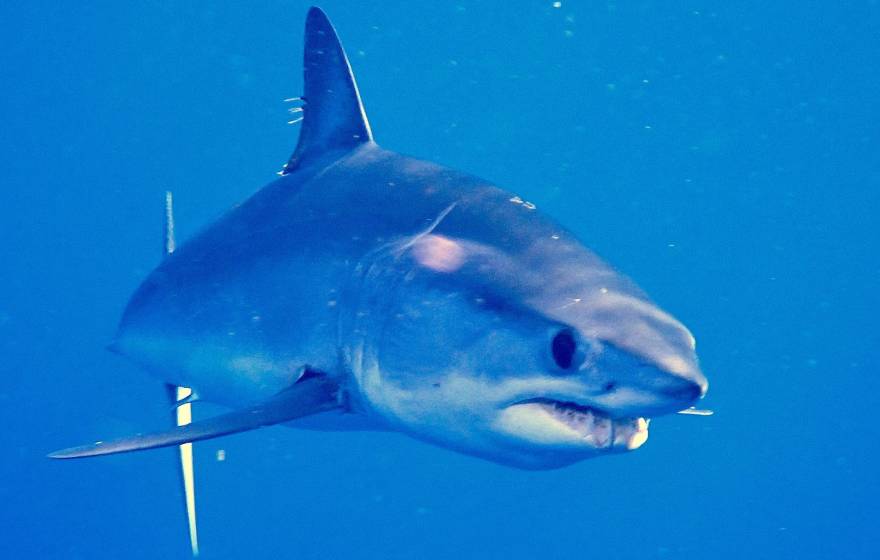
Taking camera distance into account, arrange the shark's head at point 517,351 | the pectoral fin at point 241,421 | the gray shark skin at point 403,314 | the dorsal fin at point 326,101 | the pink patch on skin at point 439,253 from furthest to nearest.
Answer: the dorsal fin at point 326,101 < the pink patch on skin at point 439,253 < the pectoral fin at point 241,421 < the gray shark skin at point 403,314 < the shark's head at point 517,351

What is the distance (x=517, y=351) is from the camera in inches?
98.7

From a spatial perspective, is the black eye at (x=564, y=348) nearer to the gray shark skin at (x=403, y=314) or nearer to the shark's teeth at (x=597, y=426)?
the gray shark skin at (x=403, y=314)

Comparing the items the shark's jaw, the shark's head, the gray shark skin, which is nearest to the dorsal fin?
the gray shark skin

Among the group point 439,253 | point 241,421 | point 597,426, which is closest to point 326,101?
point 439,253

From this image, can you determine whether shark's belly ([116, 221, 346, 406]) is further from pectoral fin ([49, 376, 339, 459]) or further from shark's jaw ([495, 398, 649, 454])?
shark's jaw ([495, 398, 649, 454])

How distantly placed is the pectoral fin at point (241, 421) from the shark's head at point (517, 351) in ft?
0.59

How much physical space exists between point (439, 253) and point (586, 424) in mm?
909

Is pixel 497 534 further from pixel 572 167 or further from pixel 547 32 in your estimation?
pixel 547 32

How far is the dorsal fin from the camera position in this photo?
4262 millimetres

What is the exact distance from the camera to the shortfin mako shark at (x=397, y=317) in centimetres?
242

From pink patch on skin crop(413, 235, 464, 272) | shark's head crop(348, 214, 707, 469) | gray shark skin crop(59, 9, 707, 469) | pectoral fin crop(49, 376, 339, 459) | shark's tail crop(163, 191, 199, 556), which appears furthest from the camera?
shark's tail crop(163, 191, 199, 556)

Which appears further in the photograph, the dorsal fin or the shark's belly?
the dorsal fin

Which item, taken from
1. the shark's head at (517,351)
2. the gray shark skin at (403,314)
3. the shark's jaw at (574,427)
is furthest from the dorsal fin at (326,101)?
the shark's jaw at (574,427)

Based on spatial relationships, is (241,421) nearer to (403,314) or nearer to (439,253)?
(403,314)
